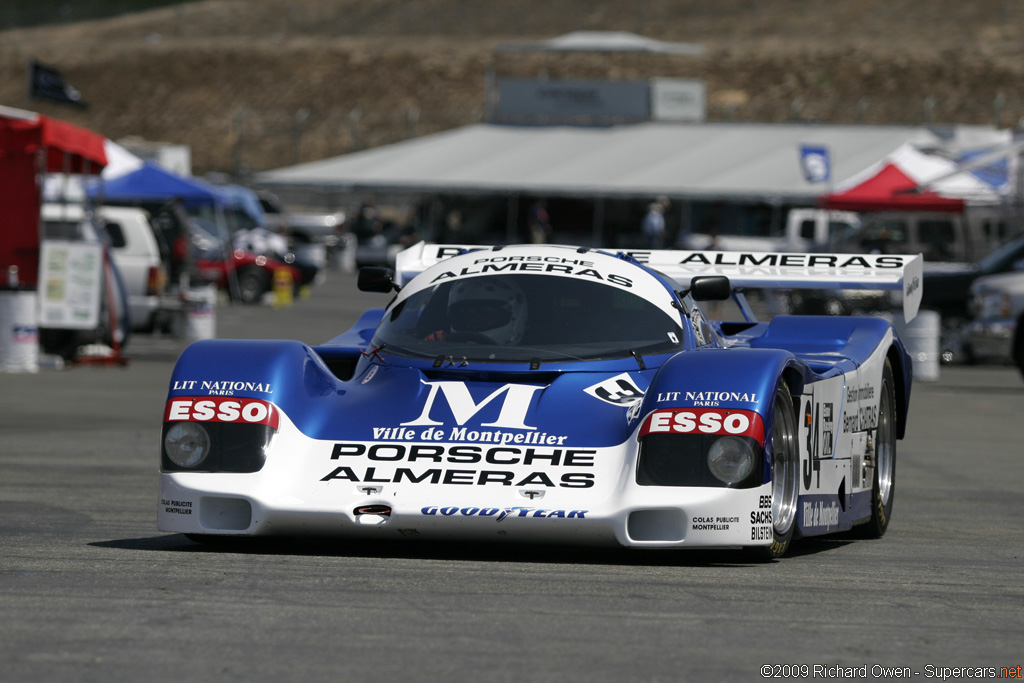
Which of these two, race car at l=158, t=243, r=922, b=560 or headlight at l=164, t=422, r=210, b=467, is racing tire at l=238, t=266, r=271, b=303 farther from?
headlight at l=164, t=422, r=210, b=467

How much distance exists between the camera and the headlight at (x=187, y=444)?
23.2 feet

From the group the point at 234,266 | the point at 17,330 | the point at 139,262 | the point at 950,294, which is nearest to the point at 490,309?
the point at 17,330

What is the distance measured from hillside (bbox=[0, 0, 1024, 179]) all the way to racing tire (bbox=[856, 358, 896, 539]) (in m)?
61.3

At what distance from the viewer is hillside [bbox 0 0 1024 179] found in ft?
257

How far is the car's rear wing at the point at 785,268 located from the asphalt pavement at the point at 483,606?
46.6 inches

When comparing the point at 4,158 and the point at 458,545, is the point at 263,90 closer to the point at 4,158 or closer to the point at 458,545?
the point at 4,158

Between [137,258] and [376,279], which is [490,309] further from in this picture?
[137,258]

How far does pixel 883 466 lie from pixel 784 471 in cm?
169

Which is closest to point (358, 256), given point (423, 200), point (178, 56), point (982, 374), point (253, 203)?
point (253, 203)

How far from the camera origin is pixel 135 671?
4703mm

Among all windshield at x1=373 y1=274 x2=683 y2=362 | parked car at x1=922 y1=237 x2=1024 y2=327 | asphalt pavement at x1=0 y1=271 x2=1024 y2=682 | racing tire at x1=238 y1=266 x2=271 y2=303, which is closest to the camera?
asphalt pavement at x1=0 y1=271 x2=1024 y2=682

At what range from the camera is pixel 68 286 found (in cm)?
2078

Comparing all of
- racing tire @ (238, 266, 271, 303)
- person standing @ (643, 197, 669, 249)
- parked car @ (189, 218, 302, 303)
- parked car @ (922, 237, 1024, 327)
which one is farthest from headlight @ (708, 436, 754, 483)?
person standing @ (643, 197, 669, 249)

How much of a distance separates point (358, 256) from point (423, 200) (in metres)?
6.93
